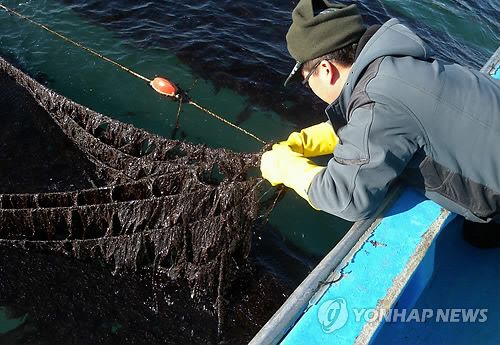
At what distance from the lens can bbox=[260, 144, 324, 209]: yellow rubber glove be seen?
284 centimetres

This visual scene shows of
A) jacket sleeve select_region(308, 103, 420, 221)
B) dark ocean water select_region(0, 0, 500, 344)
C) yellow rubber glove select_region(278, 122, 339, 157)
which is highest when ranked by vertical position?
jacket sleeve select_region(308, 103, 420, 221)

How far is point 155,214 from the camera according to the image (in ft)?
14.1

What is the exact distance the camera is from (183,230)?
4238 millimetres

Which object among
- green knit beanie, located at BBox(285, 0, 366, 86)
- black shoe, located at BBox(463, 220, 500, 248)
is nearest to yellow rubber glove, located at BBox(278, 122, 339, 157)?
green knit beanie, located at BBox(285, 0, 366, 86)

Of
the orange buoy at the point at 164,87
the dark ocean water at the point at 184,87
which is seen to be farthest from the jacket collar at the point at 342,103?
the orange buoy at the point at 164,87

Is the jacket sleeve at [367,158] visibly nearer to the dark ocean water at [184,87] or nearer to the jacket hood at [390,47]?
the jacket hood at [390,47]

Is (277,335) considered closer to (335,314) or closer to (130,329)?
(335,314)

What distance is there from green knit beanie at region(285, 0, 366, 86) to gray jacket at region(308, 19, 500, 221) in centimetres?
19

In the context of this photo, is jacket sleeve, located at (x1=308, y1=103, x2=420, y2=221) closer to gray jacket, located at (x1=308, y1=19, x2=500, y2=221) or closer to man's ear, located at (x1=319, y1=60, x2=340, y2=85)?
gray jacket, located at (x1=308, y1=19, x2=500, y2=221)

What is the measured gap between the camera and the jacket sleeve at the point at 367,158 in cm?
236

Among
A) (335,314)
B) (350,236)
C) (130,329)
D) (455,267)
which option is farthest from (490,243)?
(130,329)

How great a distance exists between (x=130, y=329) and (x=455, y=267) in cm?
330

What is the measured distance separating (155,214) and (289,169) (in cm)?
190

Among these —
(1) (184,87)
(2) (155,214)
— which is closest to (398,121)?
(2) (155,214)
